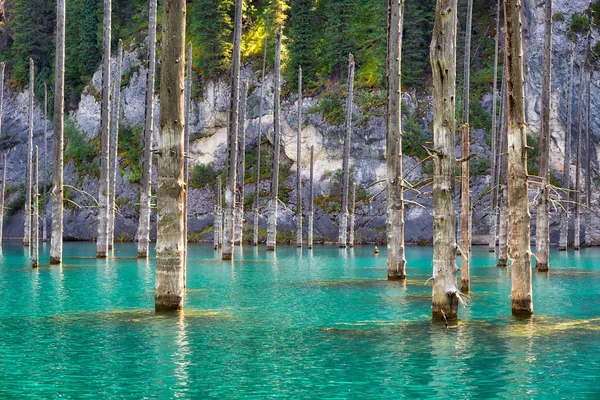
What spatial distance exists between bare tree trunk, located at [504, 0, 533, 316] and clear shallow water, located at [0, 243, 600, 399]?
1507 mm

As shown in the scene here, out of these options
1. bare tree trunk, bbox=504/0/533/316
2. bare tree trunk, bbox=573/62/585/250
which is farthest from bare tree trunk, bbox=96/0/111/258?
bare tree trunk, bbox=573/62/585/250

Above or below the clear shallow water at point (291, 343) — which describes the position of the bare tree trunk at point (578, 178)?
above

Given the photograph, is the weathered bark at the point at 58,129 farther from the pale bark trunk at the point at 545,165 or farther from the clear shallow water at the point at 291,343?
the pale bark trunk at the point at 545,165

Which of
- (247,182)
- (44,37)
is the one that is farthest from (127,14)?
(247,182)

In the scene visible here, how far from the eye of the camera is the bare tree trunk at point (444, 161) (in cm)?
1650

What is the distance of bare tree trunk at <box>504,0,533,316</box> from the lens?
1761 centimetres

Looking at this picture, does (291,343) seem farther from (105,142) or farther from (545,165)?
(105,142)

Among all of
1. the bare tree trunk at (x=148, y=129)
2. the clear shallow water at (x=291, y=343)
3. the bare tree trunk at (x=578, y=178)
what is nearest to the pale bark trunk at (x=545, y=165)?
the clear shallow water at (x=291, y=343)

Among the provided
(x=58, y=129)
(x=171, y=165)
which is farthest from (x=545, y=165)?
(x=58, y=129)

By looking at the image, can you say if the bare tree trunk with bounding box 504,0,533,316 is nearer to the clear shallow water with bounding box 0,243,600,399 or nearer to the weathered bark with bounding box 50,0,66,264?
the clear shallow water with bounding box 0,243,600,399

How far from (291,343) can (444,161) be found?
4.94 meters

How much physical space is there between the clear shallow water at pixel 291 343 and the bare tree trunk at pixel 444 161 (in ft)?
3.10

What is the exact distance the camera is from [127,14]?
96312 mm

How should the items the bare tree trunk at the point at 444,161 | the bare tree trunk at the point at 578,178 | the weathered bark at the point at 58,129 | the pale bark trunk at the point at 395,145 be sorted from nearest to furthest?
the bare tree trunk at the point at 444,161 < the pale bark trunk at the point at 395,145 < the weathered bark at the point at 58,129 < the bare tree trunk at the point at 578,178
